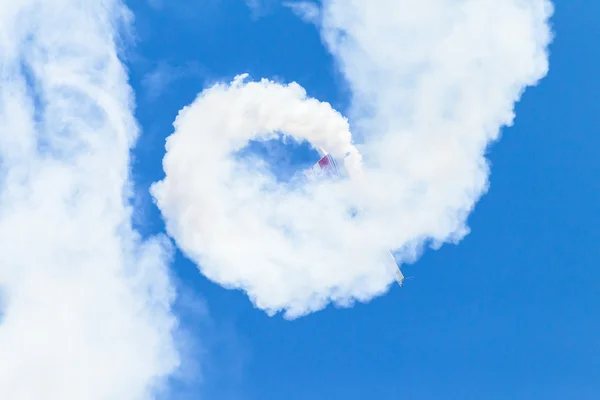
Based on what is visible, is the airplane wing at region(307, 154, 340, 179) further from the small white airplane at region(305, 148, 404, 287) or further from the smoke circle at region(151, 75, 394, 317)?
the smoke circle at region(151, 75, 394, 317)

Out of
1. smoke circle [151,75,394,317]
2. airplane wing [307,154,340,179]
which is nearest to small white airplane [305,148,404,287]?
airplane wing [307,154,340,179]

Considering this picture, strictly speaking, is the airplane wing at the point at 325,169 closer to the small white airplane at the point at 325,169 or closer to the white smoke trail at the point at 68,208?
the small white airplane at the point at 325,169

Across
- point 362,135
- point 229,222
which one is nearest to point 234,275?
point 229,222

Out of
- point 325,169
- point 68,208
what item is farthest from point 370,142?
point 68,208

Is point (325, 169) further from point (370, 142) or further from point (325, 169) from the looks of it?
point (370, 142)

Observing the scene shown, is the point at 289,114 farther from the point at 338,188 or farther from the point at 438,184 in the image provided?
the point at 438,184

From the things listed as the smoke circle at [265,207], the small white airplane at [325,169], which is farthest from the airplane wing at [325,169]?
the smoke circle at [265,207]
